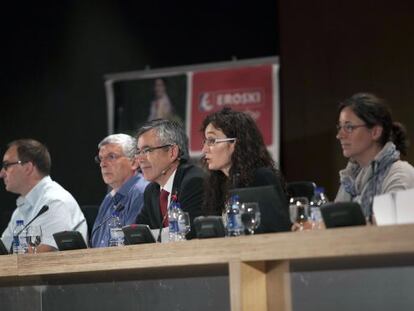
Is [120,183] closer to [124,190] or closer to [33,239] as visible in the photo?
[124,190]

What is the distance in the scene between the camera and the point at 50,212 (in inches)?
164

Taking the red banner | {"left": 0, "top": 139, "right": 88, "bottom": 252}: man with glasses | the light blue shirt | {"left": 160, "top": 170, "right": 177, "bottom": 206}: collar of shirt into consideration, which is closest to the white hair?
the light blue shirt

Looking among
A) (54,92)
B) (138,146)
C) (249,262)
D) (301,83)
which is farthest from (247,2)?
(249,262)

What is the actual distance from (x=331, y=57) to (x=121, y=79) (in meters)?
1.41

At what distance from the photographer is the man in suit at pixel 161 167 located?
12.1ft

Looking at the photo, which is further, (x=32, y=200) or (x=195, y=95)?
(x=195, y=95)

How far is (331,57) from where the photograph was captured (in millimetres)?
5297

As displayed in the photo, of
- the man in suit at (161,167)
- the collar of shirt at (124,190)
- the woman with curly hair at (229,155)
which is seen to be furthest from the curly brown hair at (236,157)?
the collar of shirt at (124,190)

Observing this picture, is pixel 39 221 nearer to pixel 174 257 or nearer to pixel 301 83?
pixel 174 257

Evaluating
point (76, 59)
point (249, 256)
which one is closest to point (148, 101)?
point (76, 59)

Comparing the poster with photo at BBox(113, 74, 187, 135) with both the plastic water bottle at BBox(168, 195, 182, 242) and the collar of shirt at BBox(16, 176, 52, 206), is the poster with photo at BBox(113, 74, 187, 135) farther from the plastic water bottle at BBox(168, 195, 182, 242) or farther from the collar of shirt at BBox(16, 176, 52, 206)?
the plastic water bottle at BBox(168, 195, 182, 242)

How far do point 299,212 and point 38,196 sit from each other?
6.45 feet

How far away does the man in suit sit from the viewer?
3.70 metres

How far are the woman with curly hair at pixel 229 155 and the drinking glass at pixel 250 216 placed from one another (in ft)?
1.97
